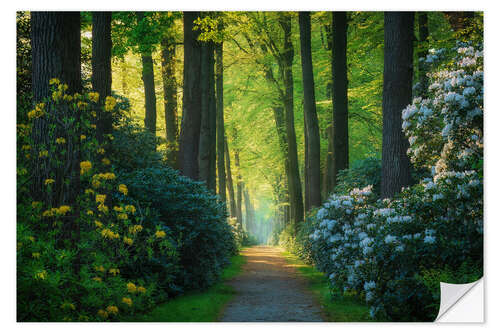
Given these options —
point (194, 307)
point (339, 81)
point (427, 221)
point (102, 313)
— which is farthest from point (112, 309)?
point (339, 81)

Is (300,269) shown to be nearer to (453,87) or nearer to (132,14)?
(453,87)

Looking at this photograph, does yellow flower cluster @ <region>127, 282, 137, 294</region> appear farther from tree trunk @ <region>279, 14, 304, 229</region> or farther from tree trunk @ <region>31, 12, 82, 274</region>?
tree trunk @ <region>279, 14, 304, 229</region>

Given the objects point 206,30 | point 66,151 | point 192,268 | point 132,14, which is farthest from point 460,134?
point 132,14

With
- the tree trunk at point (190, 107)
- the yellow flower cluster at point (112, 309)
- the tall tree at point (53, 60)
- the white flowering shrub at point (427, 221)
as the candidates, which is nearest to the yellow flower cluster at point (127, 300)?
the yellow flower cluster at point (112, 309)

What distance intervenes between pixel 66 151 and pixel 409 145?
19.0ft

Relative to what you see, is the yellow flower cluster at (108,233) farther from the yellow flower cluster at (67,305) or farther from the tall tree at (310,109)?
the tall tree at (310,109)

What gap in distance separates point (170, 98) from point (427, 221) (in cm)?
1169

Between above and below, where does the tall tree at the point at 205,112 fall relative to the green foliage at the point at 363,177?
above

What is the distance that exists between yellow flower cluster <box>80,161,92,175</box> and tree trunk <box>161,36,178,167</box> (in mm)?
9910

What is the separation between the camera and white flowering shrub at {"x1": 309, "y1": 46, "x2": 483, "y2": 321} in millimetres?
5820

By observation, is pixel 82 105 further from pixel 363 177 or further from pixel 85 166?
pixel 363 177

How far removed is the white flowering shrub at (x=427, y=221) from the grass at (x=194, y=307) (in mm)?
1848

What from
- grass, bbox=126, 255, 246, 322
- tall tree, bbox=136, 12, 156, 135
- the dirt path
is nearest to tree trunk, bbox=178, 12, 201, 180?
the dirt path

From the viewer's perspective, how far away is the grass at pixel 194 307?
243 inches
